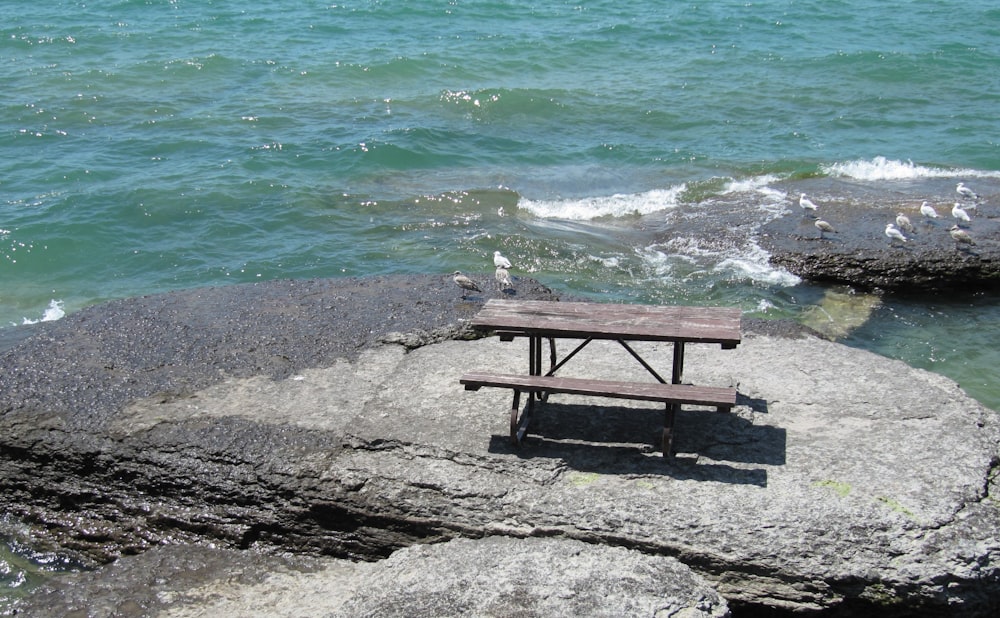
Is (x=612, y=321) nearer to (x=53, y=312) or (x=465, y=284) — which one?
(x=465, y=284)

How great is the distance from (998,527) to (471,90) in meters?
15.2

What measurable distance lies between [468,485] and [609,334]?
4.06 feet

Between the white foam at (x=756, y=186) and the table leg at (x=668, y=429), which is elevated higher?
the table leg at (x=668, y=429)

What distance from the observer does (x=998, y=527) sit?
4957mm

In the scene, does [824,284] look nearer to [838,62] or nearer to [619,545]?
[619,545]

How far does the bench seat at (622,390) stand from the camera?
535cm

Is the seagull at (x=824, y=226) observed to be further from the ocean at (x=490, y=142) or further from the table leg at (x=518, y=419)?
the table leg at (x=518, y=419)

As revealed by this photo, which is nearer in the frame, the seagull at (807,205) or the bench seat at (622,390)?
the bench seat at (622,390)

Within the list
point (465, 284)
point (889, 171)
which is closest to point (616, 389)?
point (465, 284)

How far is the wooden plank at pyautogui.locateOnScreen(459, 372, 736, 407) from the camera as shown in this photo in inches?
210

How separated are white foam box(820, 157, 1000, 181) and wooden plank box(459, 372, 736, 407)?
10.1 metres

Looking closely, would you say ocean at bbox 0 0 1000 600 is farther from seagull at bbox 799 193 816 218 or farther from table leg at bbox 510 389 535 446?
table leg at bbox 510 389 535 446

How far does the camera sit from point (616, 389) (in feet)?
18.0

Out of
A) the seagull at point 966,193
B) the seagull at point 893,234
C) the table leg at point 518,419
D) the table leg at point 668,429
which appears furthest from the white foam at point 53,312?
the seagull at point 966,193
